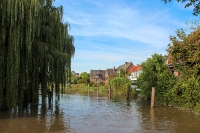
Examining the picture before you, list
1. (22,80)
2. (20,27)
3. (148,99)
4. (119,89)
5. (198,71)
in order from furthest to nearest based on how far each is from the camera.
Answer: (119,89) < (148,99) < (198,71) < (22,80) < (20,27)

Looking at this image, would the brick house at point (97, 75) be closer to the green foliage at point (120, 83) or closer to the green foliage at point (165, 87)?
the green foliage at point (120, 83)

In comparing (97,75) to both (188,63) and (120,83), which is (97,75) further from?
(188,63)

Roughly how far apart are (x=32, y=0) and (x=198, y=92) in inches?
512

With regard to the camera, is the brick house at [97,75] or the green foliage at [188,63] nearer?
the green foliage at [188,63]

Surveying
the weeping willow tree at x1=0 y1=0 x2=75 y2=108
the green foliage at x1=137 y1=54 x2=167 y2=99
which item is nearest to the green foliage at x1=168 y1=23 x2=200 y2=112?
the green foliage at x1=137 y1=54 x2=167 y2=99

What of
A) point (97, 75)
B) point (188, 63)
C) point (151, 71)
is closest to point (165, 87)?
point (151, 71)

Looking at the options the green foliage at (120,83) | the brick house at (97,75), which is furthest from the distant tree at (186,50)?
the brick house at (97,75)

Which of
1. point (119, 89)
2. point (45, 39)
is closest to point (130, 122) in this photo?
point (45, 39)

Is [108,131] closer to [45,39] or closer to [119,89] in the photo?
[45,39]

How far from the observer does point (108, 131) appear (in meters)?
10.7

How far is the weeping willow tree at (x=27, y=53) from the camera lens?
1230 cm

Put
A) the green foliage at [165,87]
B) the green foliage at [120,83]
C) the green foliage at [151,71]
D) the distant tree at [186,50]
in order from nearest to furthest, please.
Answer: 1. the distant tree at [186,50]
2. the green foliage at [165,87]
3. the green foliage at [151,71]
4. the green foliage at [120,83]

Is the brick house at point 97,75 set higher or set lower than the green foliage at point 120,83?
higher

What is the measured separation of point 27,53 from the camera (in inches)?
520
